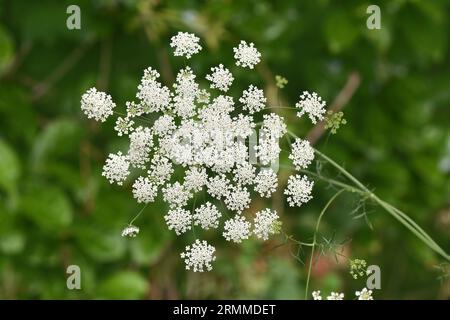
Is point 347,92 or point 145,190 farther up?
point 347,92

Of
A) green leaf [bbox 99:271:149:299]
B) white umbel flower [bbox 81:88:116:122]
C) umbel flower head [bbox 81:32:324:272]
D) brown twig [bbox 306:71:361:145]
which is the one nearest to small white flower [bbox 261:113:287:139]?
umbel flower head [bbox 81:32:324:272]

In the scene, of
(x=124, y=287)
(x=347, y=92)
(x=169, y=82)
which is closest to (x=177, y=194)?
(x=124, y=287)

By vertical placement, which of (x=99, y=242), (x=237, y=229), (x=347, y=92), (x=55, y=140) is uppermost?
(x=347, y=92)

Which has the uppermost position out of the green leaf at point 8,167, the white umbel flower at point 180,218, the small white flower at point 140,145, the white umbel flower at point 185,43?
the green leaf at point 8,167

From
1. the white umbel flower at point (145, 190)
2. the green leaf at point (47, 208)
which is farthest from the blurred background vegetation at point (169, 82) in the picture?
the white umbel flower at point (145, 190)

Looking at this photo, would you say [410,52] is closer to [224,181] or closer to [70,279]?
[70,279]

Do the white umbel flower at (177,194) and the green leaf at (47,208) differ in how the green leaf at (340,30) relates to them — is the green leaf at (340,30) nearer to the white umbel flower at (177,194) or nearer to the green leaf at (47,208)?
the green leaf at (47,208)

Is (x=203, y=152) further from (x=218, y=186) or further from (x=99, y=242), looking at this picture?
(x=99, y=242)
